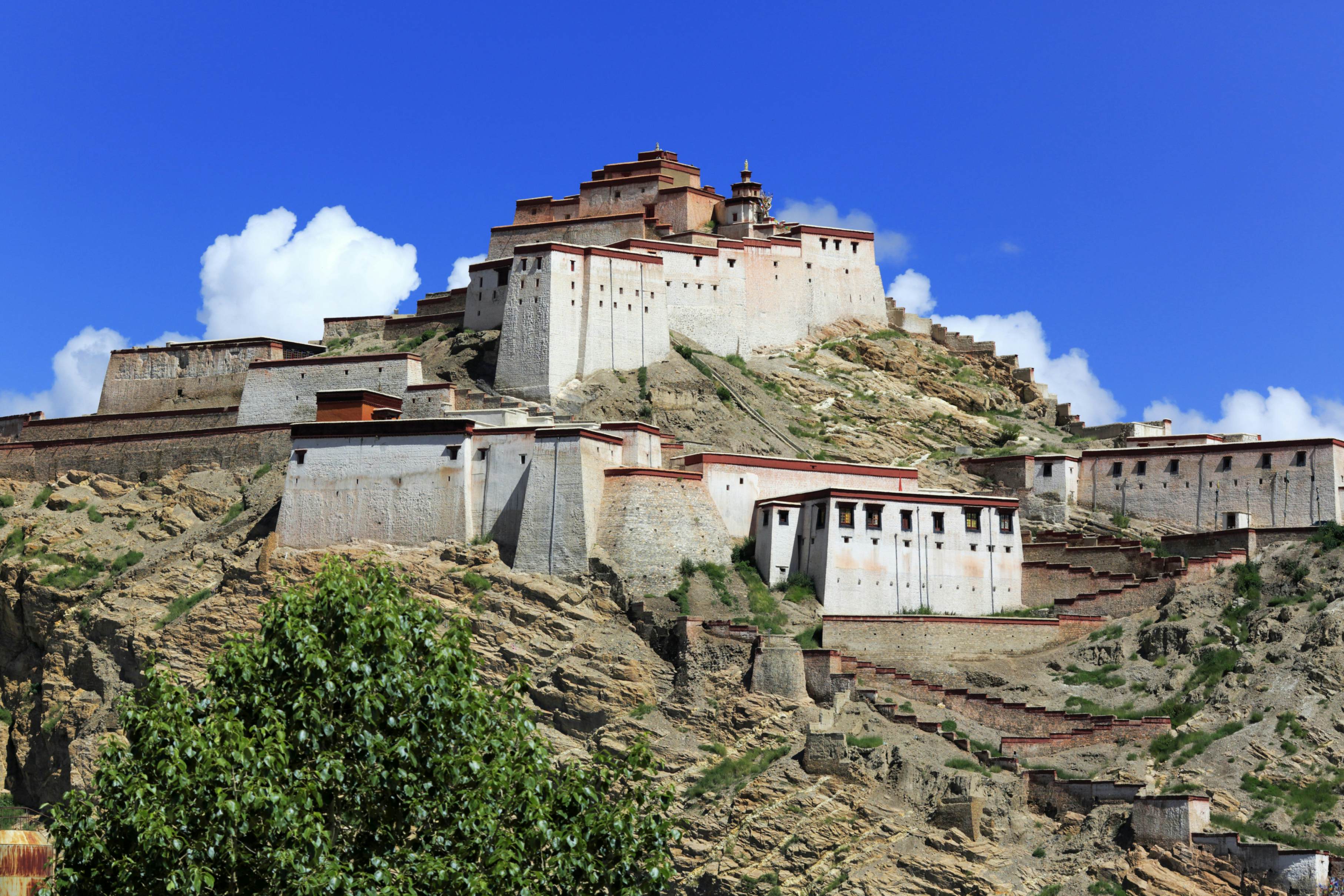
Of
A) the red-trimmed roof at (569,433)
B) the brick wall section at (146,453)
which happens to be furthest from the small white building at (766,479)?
the brick wall section at (146,453)

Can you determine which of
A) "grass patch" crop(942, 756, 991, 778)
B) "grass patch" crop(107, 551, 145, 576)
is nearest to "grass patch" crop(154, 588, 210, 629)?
"grass patch" crop(107, 551, 145, 576)

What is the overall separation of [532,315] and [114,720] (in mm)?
17010

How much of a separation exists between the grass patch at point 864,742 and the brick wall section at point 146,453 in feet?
67.7

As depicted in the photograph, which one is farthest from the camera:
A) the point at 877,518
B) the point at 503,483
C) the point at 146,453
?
the point at 146,453

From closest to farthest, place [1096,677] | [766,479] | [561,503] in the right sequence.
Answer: [1096,677] → [561,503] → [766,479]

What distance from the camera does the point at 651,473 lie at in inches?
1821

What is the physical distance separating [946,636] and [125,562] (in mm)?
22911

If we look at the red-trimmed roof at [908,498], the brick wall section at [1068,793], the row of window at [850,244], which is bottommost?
the brick wall section at [1068,793]

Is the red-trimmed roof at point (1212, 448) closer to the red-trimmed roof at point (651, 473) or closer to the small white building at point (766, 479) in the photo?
the small white building at point (766, 479)

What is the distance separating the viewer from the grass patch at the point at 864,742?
3947 cm

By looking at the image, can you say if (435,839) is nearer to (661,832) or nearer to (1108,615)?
(661,832)

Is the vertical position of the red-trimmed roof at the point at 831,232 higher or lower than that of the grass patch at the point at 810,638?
higher

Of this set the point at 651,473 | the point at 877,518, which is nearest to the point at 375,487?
the point at 651,473

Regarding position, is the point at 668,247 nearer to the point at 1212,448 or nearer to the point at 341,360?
the point at 341,360
